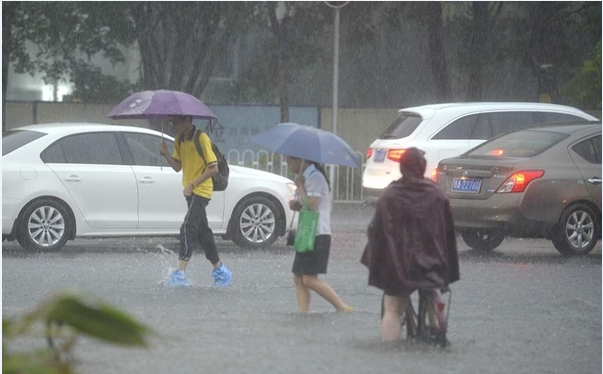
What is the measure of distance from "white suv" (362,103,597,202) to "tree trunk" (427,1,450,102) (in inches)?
416

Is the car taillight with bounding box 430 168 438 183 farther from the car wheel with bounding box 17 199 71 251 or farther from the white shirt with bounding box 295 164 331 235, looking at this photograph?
the white shirt with bounding box 295 164 331 235

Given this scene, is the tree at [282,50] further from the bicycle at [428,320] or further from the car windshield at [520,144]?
A: the bicycle at [428,320]

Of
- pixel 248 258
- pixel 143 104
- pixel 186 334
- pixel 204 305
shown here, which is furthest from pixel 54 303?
pixel 248 258

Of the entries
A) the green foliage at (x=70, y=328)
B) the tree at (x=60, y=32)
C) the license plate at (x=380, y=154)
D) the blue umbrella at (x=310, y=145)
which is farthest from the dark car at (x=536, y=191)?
the tree at (x=60, y=32)

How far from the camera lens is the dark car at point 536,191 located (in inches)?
496

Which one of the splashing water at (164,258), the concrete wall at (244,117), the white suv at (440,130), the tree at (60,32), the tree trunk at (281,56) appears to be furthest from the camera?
the concrete wall at (244,117)

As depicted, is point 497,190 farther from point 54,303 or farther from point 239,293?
point 54,303

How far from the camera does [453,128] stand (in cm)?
1566

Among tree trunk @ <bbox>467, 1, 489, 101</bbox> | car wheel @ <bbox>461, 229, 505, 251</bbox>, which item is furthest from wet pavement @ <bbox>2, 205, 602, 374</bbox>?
tree trunk @ <bbox>467, 1, 489, 101</bbox>

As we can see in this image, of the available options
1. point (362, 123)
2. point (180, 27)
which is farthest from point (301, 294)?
point (362, 123)

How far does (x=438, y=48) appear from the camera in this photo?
1067 inches

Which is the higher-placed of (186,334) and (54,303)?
(54,303)

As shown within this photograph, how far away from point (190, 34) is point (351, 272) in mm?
17119

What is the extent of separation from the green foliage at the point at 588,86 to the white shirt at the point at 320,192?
1785 cm
